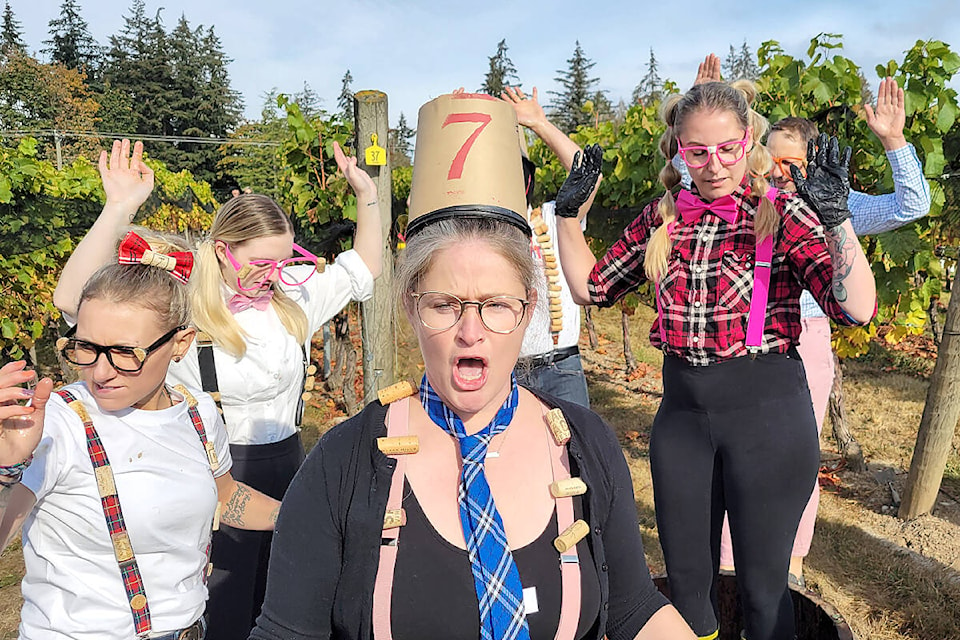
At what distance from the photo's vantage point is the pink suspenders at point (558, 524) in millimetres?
1229

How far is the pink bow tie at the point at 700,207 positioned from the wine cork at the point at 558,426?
3.58 feet

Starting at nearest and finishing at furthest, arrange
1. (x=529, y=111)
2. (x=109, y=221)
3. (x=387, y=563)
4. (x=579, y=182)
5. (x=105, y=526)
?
(x=387, y=563) < (x=105, y=526) < (x=109, y=221) < (x=579, y=182) < (x=529, y=111)

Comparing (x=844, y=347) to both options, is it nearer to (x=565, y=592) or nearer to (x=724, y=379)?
(x=724, y=379)

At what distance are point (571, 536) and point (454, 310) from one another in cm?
50

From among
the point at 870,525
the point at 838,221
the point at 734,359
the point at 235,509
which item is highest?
the point at 838,221

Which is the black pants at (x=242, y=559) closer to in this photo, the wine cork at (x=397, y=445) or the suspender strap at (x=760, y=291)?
the wine cork at (x=397, y=445)

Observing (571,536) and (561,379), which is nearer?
(571,536)

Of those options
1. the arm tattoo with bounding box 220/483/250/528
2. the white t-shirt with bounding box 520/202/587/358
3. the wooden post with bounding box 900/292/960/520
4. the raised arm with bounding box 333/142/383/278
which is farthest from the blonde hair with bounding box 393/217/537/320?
the wooden post with bounding box 900/292/960/520

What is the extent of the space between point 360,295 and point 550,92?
62796mm

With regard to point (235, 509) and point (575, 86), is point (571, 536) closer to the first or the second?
point (235, 509)

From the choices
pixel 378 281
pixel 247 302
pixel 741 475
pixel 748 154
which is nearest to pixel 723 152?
pixel 748 154

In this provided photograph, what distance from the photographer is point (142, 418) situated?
1880 millimetres

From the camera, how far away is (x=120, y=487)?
69.2 inches

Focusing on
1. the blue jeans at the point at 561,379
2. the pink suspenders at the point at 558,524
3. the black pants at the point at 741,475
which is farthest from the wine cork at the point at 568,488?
the blue jeans at the point at 561,379
